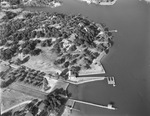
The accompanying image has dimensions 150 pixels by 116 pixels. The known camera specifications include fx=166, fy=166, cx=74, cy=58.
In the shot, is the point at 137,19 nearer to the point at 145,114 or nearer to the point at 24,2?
the point at 145,114

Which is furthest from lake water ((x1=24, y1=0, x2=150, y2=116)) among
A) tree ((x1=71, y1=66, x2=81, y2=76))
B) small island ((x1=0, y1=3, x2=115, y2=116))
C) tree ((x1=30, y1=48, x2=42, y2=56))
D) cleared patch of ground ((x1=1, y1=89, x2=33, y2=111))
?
tree ((x1=30, y1=48, x2=42, y2=56))

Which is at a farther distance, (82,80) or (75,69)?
(75,69)

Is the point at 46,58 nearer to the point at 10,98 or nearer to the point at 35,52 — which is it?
the point at 35,52

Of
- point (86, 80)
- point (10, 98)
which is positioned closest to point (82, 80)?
point (86, 80)

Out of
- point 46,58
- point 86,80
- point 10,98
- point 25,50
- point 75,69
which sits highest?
point 25,50

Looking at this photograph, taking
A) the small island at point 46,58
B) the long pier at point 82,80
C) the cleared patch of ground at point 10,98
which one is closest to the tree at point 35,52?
the small island at point 46,58

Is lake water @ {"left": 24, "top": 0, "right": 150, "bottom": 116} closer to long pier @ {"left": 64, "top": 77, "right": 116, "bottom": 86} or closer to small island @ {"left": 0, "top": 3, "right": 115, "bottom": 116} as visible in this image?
long pier @ {"left": 64, "top": 77, "right": 116, "bottom": 86}
